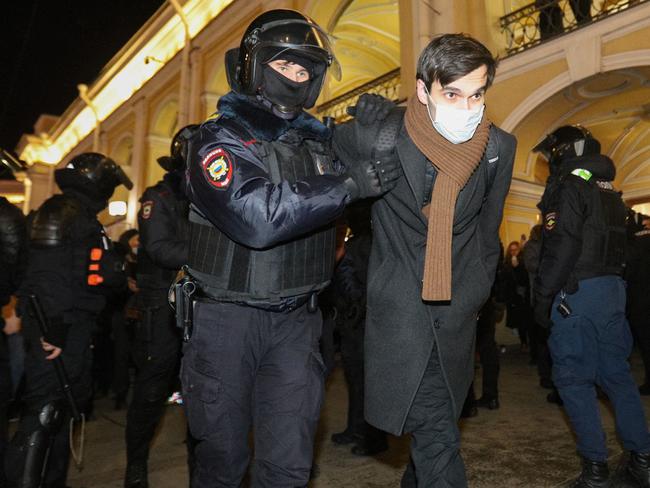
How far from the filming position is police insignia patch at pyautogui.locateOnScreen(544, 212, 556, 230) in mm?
2922

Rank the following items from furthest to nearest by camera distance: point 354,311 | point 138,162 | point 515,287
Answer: point 138,162, point 515,287, point 354,311

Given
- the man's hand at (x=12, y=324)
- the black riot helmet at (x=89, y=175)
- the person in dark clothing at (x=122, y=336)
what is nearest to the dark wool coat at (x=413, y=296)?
the black riot helmet at (x=89, y=175)

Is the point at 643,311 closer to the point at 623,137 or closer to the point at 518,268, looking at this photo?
the point at 518,268

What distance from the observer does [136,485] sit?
2812mm

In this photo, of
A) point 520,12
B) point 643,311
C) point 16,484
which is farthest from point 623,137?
point 16,484

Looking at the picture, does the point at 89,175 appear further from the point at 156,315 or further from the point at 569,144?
the point at 569,144

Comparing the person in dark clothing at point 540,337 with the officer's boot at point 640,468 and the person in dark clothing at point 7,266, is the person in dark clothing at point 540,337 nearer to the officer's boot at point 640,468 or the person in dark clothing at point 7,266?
the officer's boot at point 640,468

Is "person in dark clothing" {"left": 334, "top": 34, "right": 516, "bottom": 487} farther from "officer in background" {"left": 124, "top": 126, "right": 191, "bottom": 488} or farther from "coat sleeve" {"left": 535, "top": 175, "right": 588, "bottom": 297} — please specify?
"officer in background" {"left": 124, "top": 126, "right": 191, "bottom": 488}

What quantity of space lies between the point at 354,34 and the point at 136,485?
A: 41.0ft

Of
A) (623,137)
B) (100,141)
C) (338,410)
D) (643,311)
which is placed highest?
(100,141)

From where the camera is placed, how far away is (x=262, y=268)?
1.72m

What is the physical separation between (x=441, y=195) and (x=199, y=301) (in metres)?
0.91

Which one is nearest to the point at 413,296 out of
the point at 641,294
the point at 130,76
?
the point at 641,294

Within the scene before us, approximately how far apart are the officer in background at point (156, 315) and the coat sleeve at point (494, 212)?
1.68 m
